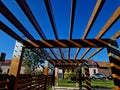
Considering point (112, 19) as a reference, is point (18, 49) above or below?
below

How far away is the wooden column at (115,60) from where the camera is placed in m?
3.23

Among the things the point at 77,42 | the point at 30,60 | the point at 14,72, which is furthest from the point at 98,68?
the point at 14,72

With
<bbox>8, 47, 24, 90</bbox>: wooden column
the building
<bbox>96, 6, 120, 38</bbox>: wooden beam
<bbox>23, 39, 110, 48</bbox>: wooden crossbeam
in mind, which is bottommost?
<bbox>8, 47, 24, 90</bbox>: wooden column

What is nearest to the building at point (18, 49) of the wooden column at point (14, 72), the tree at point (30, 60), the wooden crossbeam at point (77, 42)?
the wooden column at point (14, 72)

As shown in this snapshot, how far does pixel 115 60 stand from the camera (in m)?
3.39

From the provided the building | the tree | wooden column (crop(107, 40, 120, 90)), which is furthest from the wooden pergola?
the tree

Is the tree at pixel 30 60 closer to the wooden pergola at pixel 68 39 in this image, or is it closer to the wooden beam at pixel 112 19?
the wooden pergola at pixel 68 39

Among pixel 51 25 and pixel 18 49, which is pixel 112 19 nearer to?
pixel 51 25

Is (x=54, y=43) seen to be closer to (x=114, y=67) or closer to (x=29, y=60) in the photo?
(x=114, y=67)

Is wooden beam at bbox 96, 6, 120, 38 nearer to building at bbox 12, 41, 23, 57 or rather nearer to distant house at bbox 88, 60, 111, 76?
building at bbox 12, 41, 23, 57

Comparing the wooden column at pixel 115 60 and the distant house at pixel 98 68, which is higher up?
the distant house at pixel 98 68

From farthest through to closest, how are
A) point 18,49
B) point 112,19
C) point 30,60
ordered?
point 30,60
point 18,49
point 112,19

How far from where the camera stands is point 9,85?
329 cm

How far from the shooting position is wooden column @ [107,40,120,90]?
3.23 m
